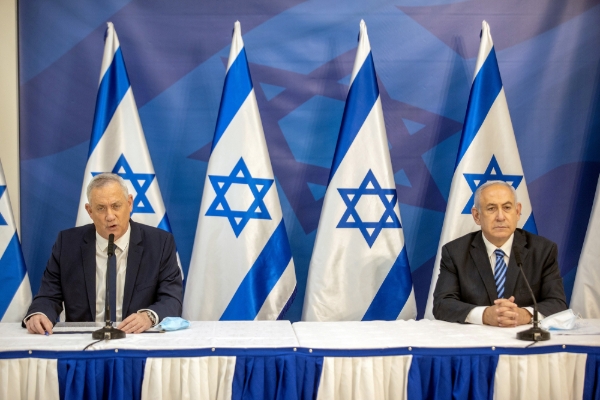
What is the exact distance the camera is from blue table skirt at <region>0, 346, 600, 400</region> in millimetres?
2354

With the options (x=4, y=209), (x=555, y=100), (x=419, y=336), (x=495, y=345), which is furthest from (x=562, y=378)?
(x=4, y=209)

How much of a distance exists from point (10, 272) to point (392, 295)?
2.35 m

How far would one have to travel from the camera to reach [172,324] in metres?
2.73

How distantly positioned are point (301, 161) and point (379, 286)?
1057 millimetres

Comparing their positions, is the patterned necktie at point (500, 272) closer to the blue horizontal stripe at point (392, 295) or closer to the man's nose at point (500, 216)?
the man's nose at point (500, 216)

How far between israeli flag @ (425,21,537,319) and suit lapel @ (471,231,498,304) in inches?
23.6

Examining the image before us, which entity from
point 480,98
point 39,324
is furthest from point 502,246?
point 39,324

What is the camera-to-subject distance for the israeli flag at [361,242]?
3916 millimetres

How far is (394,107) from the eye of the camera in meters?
4.41

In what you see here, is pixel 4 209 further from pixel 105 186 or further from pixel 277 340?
pixel 277 340

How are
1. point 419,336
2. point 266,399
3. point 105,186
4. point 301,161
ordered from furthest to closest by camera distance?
point 301,161 < point 105,186 < point 419,336 < point 266,399

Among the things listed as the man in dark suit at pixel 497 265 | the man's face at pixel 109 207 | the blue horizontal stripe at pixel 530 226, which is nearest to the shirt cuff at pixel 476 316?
the man in dark suit at pixel 497 265

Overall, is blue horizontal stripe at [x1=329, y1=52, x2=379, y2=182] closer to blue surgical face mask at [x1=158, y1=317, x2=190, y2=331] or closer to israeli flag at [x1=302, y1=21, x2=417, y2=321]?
israeli flag at [x1=302, y1=21, x2=417, y2=321]

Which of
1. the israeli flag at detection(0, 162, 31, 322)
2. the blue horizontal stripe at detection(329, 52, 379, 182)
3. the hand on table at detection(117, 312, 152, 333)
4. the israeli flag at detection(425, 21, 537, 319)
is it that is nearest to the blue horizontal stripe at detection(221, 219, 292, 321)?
the blue horizontal stripe at detection(329, 52, 379, 182)
